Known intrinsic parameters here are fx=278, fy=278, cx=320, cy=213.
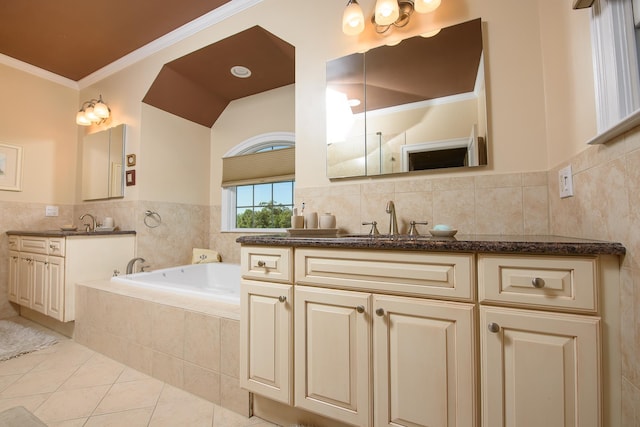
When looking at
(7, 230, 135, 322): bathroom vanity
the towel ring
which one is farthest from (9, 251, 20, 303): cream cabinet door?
the towel ring

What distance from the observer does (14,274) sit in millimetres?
2770

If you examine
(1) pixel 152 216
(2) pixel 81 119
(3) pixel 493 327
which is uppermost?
(2) pixel 81 119

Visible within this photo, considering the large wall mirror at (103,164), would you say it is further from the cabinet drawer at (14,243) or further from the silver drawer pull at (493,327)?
the silver drawer pull at (493,327)

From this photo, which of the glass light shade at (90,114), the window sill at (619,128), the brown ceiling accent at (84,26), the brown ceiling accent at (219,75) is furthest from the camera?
the glass light shade at (90,114)

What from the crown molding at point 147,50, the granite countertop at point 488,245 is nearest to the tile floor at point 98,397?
the granite countertop at point 488,245

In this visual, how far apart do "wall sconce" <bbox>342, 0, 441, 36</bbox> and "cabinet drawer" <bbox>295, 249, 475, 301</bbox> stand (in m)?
1.41

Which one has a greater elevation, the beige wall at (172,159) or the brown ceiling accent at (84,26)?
the brown ceiling accent at (84,26)

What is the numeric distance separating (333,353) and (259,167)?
2381 millimetres

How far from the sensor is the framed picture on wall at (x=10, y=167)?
9.25 ft

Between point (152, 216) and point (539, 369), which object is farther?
point (152, 216)

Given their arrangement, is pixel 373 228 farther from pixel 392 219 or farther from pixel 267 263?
pixel 267 263

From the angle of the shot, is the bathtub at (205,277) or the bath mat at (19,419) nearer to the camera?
the bath mat at (19,419)

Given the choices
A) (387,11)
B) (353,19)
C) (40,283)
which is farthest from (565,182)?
(40,283)

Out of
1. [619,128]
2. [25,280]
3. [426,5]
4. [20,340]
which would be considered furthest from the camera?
[25,280]
